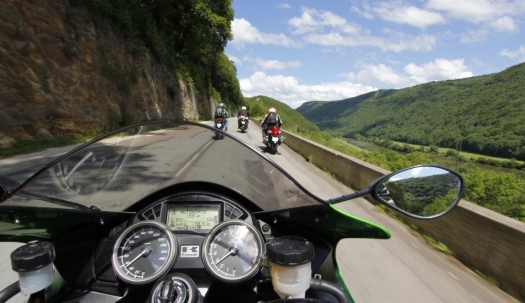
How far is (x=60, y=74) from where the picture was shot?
15625mm

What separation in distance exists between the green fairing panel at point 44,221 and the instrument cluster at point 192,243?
18cm

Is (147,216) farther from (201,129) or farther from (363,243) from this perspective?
(363,243)

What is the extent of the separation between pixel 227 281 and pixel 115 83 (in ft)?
70.5

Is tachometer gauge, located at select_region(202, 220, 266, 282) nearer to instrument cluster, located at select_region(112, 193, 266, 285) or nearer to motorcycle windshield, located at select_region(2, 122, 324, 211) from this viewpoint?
instrument cluster, located at select_region(112, 193, 266, 285)

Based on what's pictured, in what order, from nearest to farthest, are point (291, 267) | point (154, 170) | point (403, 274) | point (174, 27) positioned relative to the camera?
point (291, 267)
point (154, 170)
point (403, 274)
point (174, 27)

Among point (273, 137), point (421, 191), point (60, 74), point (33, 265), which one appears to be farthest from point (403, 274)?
point (60, 74)

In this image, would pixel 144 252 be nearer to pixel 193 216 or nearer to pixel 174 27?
pixel 193 216

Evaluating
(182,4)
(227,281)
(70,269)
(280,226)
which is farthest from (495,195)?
(182,4)

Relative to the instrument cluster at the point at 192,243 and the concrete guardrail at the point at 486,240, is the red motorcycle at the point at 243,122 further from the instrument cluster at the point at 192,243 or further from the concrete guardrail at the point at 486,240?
the instrument cluster at the point at 192,243

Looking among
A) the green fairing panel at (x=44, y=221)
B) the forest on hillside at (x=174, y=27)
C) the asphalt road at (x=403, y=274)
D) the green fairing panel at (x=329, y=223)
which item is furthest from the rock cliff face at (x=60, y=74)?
the green fairing panel at (x=329, y=223)

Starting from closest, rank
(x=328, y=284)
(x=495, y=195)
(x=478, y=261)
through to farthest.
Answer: (x=328, y=284), (x=478, y=261), (x=495, y=195)

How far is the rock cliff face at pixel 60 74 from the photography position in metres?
12.6

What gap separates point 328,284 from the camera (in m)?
1.48

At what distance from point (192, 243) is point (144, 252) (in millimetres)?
230
